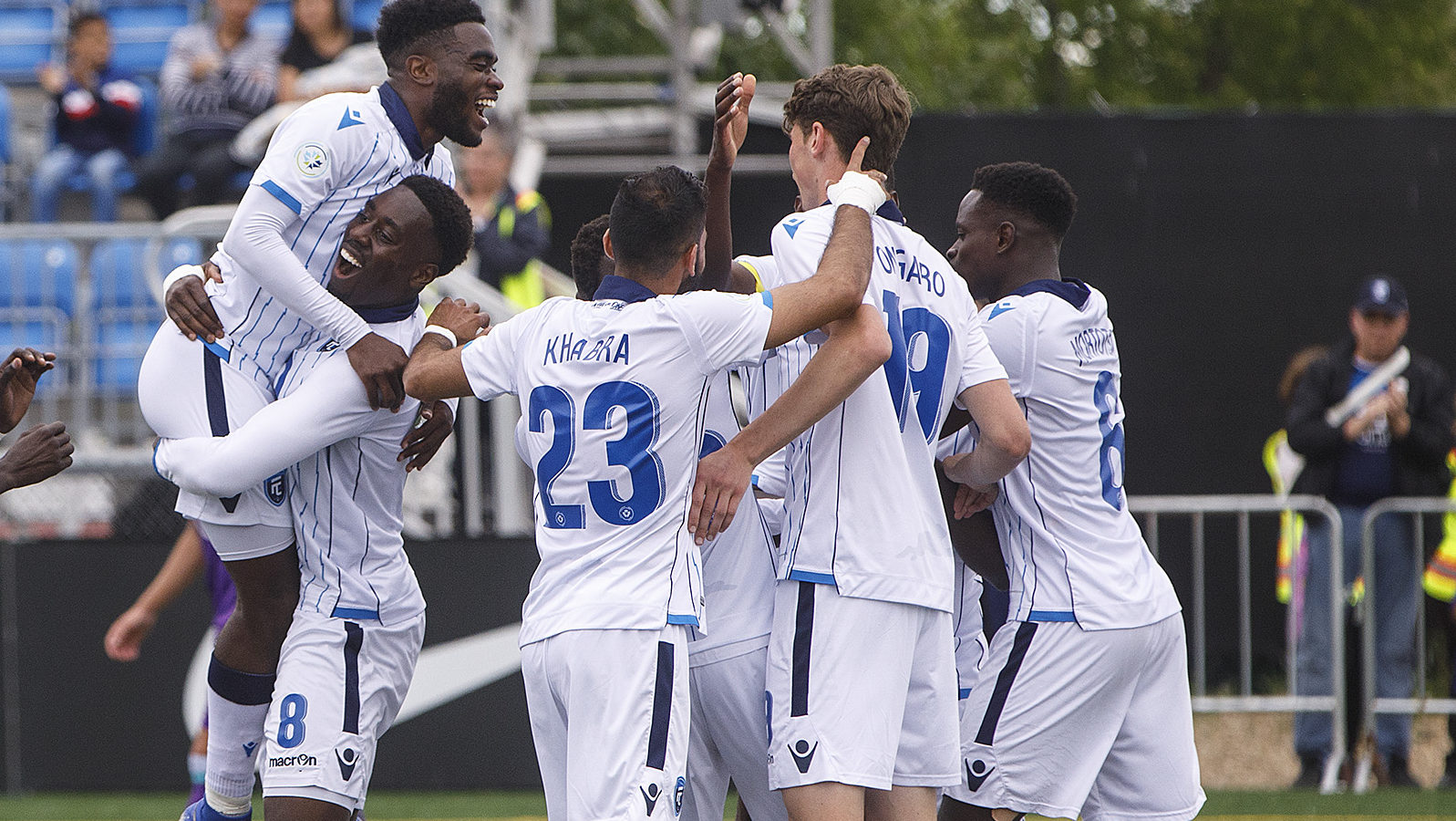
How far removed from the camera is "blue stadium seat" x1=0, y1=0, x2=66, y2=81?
12.8m

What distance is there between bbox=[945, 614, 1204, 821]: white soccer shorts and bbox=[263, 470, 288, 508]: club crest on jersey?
210 cm

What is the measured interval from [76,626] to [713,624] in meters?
5.42

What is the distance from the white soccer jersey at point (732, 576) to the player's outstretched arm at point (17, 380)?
186cm

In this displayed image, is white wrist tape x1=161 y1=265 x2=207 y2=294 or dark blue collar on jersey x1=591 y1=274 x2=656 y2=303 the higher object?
white wrist tape x1=161 y1=265 x2=207 y2=294

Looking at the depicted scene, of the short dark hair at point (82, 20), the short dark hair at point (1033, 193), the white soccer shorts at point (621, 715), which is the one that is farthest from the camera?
the short dark hair at point (82, 20)

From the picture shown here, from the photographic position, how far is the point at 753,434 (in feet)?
13.4

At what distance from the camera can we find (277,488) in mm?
4895

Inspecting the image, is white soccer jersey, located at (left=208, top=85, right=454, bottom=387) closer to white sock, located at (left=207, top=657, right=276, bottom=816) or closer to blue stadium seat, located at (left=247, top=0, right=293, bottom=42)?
white sock, located at (left=207, top=657, right=276, bottom=816)

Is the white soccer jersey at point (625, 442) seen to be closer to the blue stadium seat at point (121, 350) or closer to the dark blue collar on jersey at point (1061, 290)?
the dark blue collar on jersey at point (1061, 290)

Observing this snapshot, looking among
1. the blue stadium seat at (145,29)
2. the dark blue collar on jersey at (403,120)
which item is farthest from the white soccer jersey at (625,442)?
the blue stadium seat at (145,29)

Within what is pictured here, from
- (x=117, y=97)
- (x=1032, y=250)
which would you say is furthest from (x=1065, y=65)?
(x=1032, y=250)

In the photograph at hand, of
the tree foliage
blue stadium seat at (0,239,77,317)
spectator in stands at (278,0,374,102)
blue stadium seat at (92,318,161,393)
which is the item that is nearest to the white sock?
blue stadium seat at (92,318,161,393)

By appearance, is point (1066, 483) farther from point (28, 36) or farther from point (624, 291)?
point (28, 36)

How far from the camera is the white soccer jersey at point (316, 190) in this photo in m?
4.71
